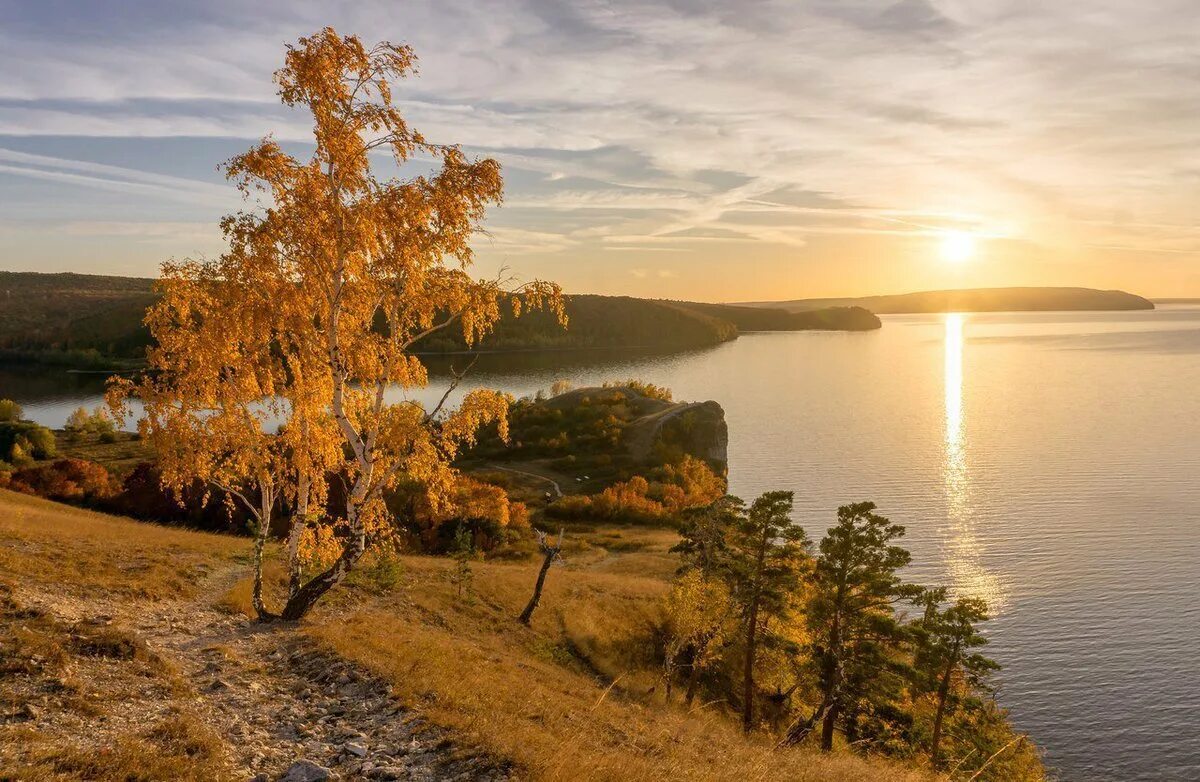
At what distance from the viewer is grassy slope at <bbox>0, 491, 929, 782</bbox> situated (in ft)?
50.5

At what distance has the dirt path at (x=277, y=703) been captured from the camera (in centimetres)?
1325

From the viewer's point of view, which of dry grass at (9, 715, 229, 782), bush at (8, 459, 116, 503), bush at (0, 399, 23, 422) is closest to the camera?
dry grass at (9, 715, 229, 782)

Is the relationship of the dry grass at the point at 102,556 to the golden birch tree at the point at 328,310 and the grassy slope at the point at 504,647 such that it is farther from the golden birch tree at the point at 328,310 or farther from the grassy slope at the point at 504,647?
the golden birch tree at the point at 328,310

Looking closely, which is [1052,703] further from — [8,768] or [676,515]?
[8,768]

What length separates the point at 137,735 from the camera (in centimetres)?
1284

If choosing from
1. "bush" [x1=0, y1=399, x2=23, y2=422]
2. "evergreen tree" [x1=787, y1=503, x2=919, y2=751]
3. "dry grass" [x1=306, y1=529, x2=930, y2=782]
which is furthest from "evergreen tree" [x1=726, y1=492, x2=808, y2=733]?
"bush" [x1=0, y1=399, x2=23, y2=422]

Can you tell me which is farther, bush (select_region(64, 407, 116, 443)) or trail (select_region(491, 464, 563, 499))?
bush (select_region(64, 407, 116, 443))

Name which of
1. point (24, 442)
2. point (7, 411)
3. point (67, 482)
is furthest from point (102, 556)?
point (7, 411)

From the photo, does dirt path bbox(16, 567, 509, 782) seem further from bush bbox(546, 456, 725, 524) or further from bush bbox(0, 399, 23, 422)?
bush bbox(0, 399, 23, 422)

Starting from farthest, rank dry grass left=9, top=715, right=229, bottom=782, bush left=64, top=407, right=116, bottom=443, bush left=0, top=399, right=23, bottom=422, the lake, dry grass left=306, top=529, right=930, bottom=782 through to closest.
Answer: bush left=0, top=399, right=23, bottom=422 → bush left=64, top=407, right=116, bottom=443 → the lake → dry grass left=306, top=529, right=930, bottom=782 → dry grass left=9, top=715, right=229, bottom=782

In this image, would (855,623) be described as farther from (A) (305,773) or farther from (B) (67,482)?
(B) (67,482)

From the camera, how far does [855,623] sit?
111 feet

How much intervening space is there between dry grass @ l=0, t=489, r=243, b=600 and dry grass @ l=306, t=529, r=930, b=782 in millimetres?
6053

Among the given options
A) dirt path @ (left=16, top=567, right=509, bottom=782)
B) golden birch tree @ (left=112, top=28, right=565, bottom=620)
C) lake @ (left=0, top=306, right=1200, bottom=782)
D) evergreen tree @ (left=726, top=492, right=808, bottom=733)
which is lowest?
lake @ (left=0, top=306, right=1200, bottom=782)
